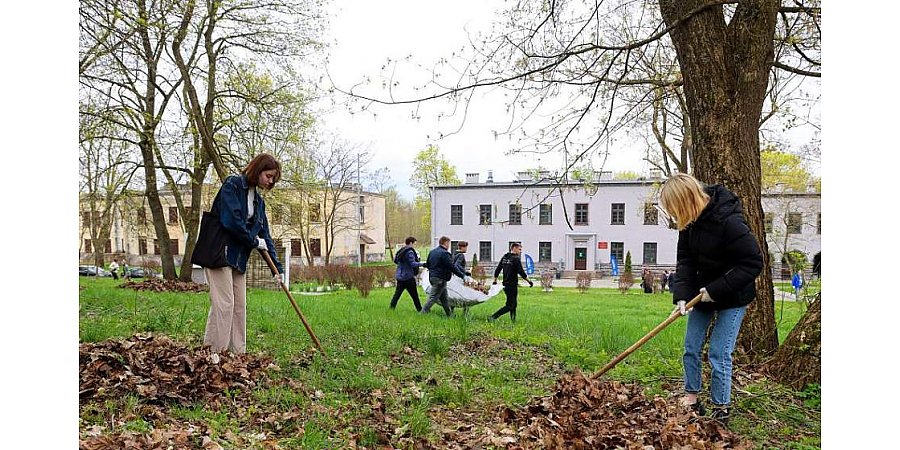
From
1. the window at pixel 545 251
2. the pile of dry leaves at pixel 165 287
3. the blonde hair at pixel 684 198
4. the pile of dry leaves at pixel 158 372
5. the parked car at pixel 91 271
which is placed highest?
the blonde hair at pixel 684 198

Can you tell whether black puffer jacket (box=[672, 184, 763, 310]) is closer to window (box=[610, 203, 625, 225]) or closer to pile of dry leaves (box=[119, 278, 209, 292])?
pile of dry leaves (box=[119, 278, 209, 292])

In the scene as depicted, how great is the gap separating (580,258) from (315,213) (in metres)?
6.26

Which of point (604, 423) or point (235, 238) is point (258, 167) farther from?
point (604, 423)

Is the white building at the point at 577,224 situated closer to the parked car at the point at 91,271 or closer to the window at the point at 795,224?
the window at the point at 795,224

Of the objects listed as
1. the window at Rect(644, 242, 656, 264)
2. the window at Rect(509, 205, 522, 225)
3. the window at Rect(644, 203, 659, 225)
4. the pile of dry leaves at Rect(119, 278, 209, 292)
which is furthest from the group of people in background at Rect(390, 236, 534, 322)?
the window at Rect(644, 242, 656, 264)

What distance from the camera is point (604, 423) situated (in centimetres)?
293

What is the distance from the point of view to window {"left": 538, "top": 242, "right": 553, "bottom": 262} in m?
12.8

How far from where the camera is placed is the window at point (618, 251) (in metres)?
15.2

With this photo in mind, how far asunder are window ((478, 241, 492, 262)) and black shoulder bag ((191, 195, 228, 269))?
857 cm

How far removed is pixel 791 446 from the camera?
2893mm

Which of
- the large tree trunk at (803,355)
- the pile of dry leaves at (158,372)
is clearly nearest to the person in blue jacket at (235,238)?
the pile of dry leaves at (158,372)

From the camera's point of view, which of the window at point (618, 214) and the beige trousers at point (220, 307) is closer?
the beige trousers at point (220, 307)

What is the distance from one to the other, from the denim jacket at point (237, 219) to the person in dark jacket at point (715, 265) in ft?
7.77
